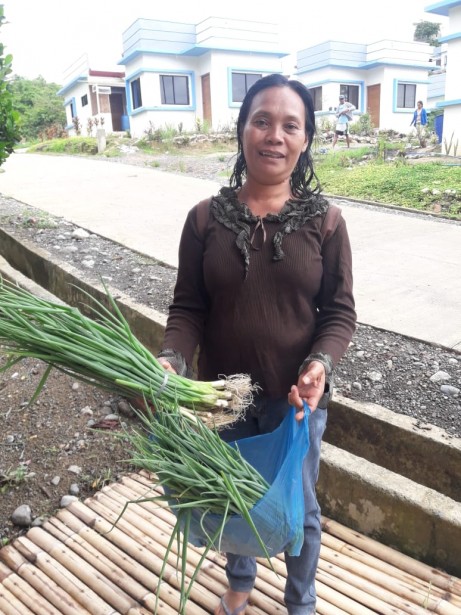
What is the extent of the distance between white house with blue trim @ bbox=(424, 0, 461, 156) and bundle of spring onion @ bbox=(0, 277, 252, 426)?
12.8 metres

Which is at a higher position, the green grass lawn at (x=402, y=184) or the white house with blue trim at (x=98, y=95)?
the white house with blue trim at (x=98, y=95)

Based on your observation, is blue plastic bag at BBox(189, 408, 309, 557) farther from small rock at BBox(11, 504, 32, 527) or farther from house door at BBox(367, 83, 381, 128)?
house door at BBox(367, 83, 381, 128)

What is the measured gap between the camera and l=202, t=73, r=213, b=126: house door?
19369 mm

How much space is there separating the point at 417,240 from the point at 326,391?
15.5 feet

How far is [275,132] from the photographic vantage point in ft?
4.94

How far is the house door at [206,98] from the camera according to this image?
19369 mm

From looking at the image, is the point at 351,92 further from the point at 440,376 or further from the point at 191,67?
the point at 440,376

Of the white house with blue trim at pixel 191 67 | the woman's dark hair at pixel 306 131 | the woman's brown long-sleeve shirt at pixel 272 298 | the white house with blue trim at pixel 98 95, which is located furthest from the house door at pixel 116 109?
the woman's brown long-sleeve shirt at pixel 272 298

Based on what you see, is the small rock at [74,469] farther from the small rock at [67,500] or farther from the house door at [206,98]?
the house door at [206,98]

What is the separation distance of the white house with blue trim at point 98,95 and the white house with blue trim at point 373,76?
8.32m

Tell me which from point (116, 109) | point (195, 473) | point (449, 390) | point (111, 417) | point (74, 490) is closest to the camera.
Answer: point (195, 473)

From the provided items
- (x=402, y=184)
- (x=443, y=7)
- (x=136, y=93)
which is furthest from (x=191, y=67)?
(x=402, y=184)

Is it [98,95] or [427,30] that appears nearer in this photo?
[98,95]

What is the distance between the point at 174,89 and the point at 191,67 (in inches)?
42.1
